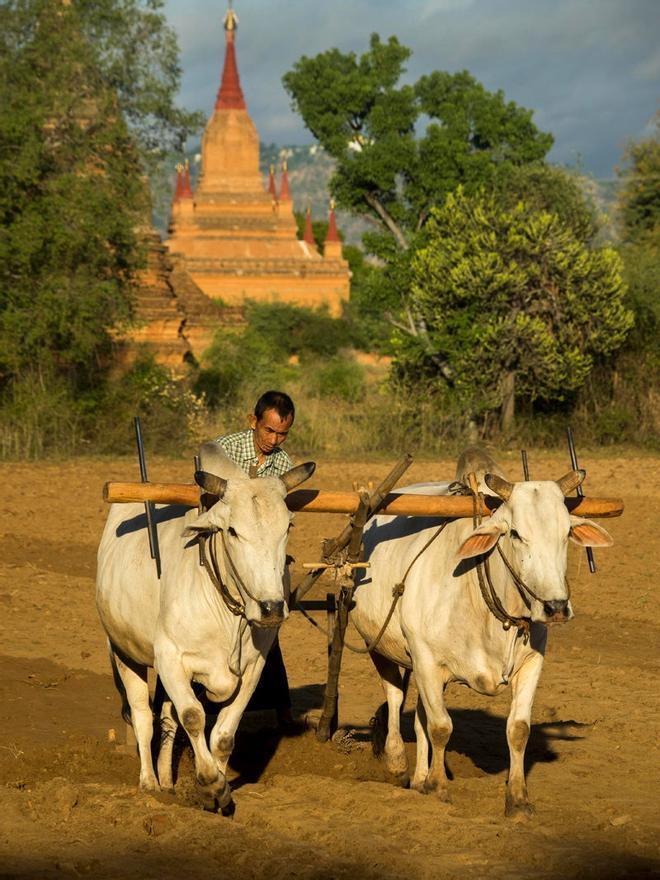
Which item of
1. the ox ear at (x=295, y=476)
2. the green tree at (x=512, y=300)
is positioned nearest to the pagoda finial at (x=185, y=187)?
the green tree at (x=512, y=300)

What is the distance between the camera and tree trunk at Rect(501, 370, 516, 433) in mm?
19500

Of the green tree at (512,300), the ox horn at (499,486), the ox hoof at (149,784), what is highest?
the green tree at (512,300)

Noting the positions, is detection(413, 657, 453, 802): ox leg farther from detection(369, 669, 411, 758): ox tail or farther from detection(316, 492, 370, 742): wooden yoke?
detection(369, 669, 411, 758): ox tail

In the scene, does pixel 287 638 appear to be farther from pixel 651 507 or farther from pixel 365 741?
pixel 651 507

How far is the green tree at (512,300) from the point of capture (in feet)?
60.8

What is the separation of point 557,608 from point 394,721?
1.53 metres

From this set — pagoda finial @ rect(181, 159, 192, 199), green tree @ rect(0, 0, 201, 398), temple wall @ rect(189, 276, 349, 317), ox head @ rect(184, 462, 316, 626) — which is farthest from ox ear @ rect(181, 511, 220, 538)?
pagoda finial @ rect(181, 159, 192, 199)

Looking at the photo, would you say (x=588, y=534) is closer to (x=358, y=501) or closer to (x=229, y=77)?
(x=358, y=501)

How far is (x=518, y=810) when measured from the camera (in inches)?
186

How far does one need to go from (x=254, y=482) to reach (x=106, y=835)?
130 cm

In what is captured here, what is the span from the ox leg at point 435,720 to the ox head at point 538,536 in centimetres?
54

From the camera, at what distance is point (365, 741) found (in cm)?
602

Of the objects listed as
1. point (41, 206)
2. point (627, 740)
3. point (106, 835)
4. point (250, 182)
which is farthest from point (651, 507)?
point (250, 182)

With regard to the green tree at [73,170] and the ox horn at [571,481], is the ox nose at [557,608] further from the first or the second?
the green tree at [73,170]
